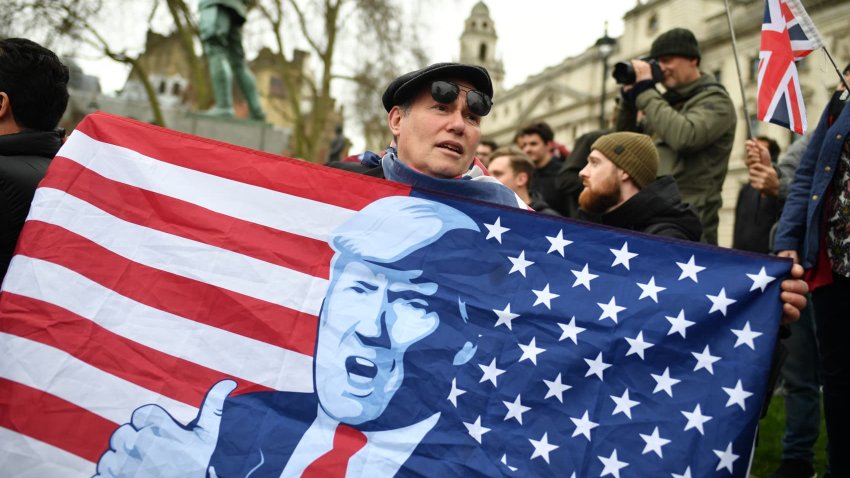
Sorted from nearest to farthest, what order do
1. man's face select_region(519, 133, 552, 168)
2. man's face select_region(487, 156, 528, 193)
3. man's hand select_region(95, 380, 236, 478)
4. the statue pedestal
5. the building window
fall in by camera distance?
man's hand select_region(95, 380, 236, 478)
man's face select_region(487, 156, 528, 193)
man's face select_region(519, 133, 552, 168)
the statue pedestal
the building window

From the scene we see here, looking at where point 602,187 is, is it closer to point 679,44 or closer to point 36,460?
point 679,44

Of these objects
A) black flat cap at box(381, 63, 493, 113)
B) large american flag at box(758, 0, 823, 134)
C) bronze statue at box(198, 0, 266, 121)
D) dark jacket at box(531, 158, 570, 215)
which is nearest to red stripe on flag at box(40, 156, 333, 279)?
black flat cap at box(381, 63, 493, 113)

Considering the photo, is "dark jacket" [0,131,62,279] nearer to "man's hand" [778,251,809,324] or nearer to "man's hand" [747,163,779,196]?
"man's hand" [778,251,809,324]

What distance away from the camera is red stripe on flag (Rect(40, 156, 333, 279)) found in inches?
100

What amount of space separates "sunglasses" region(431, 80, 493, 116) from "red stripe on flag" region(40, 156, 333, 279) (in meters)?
0.65

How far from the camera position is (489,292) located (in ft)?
7.82

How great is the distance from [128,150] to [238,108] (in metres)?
46.4

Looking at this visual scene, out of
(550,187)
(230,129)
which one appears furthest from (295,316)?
(230,129)

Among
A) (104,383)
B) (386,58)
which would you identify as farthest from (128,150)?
(386,58)

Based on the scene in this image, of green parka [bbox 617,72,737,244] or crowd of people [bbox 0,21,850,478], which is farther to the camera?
green parka [bbox 617,72,737,244]

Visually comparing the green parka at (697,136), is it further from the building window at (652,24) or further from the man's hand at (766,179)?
the building window at (652,24)

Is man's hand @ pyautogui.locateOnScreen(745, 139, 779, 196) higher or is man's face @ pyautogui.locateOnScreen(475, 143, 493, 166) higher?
man's face @ pyautogui.locateOnScreen(475, 143, 493, 166)

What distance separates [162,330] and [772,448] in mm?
3894

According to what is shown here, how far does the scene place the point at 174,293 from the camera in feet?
8.32
